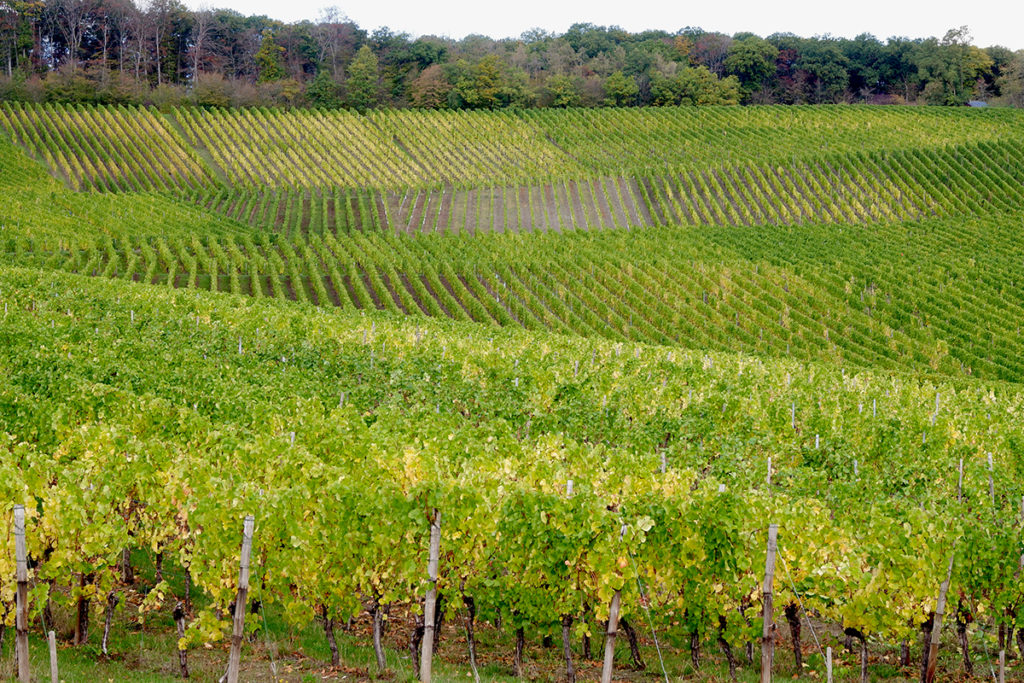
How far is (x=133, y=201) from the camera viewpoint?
59125mm

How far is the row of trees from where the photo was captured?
325ft

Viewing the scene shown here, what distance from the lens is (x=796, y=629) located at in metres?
10.7

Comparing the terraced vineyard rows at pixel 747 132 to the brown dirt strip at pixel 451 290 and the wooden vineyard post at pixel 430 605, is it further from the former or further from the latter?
the wooden vineyard post at pixel 430 605

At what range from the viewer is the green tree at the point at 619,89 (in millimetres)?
103438

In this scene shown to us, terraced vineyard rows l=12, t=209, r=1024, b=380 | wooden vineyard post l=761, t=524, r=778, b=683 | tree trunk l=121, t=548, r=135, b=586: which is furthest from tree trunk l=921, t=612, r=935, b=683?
terraced vineyard rows l=12, t=209, r=1024, b=380

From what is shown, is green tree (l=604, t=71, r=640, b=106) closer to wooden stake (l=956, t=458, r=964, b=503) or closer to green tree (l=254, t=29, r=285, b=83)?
green tree (l=254, t=29, r=285, b=83)

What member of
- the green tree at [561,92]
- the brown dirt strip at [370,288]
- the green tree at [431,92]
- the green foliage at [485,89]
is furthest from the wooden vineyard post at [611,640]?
the green tree at [561,92]

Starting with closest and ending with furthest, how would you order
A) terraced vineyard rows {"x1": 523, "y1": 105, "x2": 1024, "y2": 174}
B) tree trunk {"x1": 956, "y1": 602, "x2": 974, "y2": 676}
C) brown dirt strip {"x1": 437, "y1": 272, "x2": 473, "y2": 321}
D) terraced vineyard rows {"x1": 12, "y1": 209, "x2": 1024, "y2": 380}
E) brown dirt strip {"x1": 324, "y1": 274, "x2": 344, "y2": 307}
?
tree trunk {"x1": 956, "y1": 602, "x2": 974, "y2": 676}
terraced vineyard rows {"x1": 12, "y1": 209, "x2": 1024, "y2": 380}
brown dirt strip {"x1": 437, "y1": 272, "x2": 473, "y2": 321}
brown dirt strip {"x1": 324, "y1": 274, "x2": 344, "y2": 307}
terraced vineyard rows {"x1": 523, "y1": 105, "x2": 1024, "y2": 174}

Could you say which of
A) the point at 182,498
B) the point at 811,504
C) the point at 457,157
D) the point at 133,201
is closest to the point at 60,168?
the point at 133,201

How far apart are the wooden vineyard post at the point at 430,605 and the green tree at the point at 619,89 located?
323ft

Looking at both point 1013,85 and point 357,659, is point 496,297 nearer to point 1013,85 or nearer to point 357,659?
point 357,659

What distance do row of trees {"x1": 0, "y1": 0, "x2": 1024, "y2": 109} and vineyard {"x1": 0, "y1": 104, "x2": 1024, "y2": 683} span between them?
162 ft

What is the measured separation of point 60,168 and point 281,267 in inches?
1263

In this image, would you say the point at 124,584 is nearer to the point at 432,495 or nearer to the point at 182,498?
the point at 182,498
